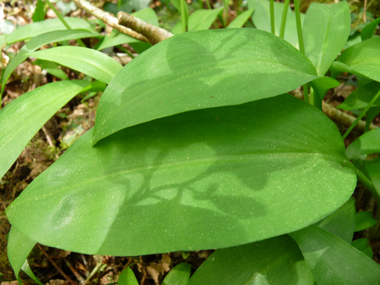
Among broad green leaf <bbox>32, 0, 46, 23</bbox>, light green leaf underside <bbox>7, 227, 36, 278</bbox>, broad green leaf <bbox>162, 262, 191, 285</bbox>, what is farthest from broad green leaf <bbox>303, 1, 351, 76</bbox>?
broad green leaf <bbox>32, 0, 46, 23</bbox>


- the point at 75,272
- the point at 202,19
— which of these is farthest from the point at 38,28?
the point at 75,272

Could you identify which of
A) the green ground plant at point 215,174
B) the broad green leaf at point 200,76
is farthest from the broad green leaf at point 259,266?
the broad green leaf at point 200,76

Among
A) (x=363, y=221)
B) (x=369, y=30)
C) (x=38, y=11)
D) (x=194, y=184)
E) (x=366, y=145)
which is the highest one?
(x=38, y=11)

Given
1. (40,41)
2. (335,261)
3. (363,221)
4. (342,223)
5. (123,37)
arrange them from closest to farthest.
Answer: (335,261), (342,223), (363,221), (40,41), (123,37)

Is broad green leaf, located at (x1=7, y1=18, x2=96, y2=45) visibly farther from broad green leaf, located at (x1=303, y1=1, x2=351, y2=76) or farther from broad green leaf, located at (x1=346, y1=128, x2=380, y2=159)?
broad green leaf, located at (x1=346, y1=128, x2=380, y2=159)

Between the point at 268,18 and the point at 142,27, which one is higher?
the point at 142,27

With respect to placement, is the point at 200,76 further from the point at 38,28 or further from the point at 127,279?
the point at 38,28

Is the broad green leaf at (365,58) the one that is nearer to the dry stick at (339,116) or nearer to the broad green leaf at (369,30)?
the broad green leaf at (369,30)
